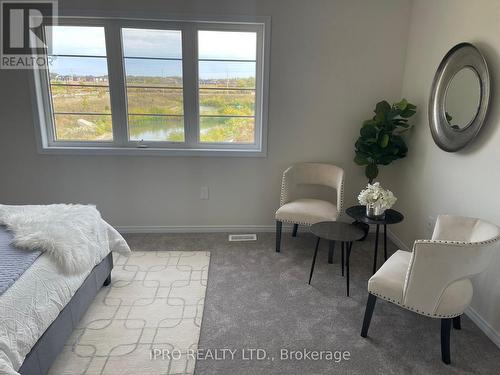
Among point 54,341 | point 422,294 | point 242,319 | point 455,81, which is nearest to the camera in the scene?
point 54,341

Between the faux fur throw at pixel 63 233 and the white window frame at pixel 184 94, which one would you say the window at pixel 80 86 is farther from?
the faux fur throw at pixel 63 233

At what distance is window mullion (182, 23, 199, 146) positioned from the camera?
3104 mm

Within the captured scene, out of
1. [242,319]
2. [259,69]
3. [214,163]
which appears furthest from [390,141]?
[242,319]

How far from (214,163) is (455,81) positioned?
2.15 m

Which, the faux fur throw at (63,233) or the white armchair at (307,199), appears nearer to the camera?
the faux fur throw at (63,233)

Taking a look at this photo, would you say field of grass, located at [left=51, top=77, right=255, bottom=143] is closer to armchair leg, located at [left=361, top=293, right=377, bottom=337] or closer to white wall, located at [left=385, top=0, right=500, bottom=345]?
white wall, located at [left=385, top=0, right=500, bottom=345]

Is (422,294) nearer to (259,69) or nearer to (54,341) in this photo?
(54,341)

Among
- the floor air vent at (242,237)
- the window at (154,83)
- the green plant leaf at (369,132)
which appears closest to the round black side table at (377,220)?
the green plant leaf at (369,132)

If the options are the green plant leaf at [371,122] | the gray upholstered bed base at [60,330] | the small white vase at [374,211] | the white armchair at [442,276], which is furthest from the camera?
the green plant leaf at [371,122]

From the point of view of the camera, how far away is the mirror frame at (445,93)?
209 centimetres

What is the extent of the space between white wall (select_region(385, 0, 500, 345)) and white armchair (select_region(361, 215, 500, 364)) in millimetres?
375

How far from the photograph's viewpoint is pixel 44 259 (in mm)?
1677

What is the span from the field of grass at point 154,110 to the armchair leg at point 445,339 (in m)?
2.34

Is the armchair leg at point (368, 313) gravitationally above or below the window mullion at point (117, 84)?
below
